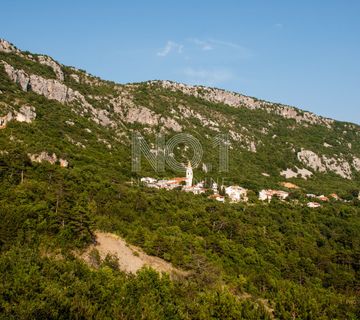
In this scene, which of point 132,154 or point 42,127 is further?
point 132,154

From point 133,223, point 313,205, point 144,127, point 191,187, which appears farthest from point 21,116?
point 313,205

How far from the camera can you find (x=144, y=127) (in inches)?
4961

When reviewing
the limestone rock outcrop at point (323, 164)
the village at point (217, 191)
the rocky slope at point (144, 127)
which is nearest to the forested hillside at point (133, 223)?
the rocky slope at point (144, 127)

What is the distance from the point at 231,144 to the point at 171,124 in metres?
26.7

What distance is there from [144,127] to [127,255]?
9300 cm

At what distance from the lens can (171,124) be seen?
134 metres

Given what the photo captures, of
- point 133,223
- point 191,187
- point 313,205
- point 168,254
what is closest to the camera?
point 168,254

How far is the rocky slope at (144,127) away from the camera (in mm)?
79562

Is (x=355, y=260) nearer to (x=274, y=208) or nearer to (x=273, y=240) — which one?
(x=273, y=240)

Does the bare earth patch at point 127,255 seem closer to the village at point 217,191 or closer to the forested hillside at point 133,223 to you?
the forested hillside at point 133,223

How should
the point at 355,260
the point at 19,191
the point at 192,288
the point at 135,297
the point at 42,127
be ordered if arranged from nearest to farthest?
the point at 135,297 < the point at 192,288 < the point at 19,191 < the point at 355,260 < the point at 42,127

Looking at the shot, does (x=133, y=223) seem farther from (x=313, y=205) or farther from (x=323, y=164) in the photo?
(x=323, y=164)

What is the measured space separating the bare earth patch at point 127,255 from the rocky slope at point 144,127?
28.2 metres

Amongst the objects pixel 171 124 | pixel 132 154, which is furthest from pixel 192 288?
pixel 171 124
